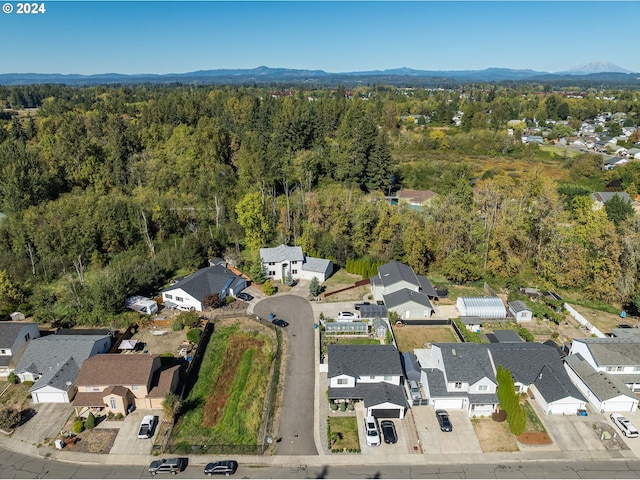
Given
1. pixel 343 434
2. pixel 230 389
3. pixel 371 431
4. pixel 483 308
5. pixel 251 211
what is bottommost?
pixel 230 389

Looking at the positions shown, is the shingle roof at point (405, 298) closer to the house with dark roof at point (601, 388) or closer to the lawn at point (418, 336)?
the lawn at point (418, 336)

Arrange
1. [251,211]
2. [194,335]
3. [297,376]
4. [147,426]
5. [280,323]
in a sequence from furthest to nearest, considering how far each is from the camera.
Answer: [251,211]
[280,323]
[194,335]
[297,376]
[147,426]

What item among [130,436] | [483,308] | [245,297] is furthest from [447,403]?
[245,297]

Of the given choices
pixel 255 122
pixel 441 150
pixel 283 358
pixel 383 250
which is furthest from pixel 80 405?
pixel 441 150

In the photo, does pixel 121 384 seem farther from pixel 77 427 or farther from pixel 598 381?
pixel 598 381

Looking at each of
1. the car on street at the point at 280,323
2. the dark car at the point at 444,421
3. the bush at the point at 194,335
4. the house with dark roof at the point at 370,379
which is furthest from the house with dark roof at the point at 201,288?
the dark car at the point at 444,421
